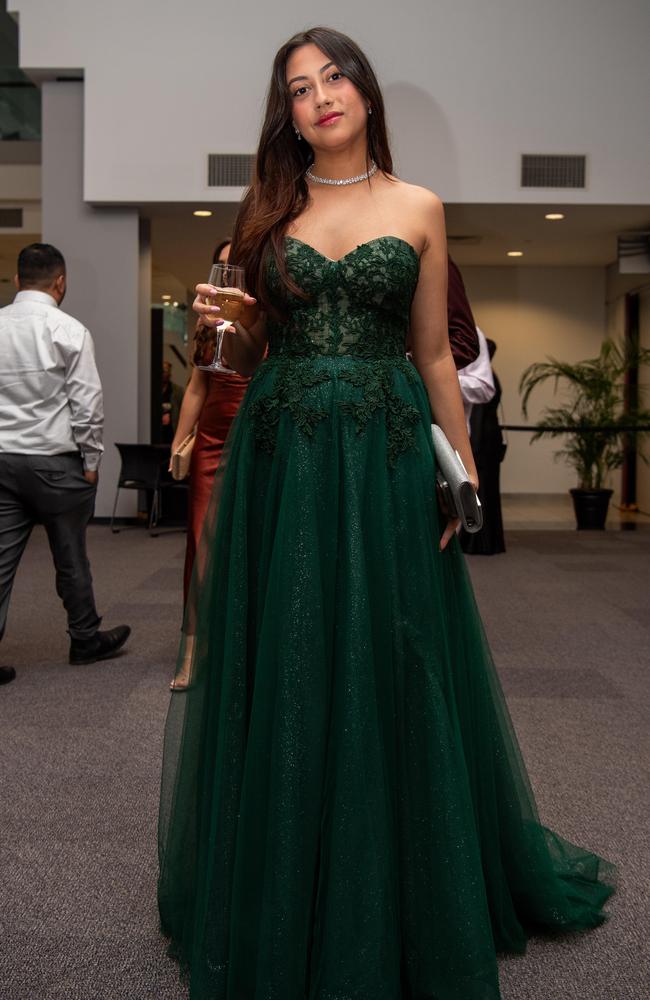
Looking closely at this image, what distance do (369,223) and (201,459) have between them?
2.23m

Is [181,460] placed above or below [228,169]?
below

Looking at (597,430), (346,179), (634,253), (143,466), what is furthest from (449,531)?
(634,253)

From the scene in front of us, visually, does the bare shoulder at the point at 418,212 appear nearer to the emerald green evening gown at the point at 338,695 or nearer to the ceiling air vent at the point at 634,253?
the emerald green evening gown at the point at 338,695

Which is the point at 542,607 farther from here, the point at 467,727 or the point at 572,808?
the point at 467,727

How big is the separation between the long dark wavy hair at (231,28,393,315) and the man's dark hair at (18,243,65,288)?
2.38m

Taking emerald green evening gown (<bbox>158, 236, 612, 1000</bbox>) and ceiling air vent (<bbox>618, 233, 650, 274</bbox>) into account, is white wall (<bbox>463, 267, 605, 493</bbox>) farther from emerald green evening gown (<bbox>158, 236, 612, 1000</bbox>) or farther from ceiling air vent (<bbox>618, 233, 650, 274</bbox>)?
emerald green evening gown (<bbox>158, 236, 612, 1000</bbox>)

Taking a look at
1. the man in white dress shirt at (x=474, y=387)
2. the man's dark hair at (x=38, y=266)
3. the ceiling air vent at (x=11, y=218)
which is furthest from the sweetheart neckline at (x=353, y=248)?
the ceiling air vent at (x=11, y=218)

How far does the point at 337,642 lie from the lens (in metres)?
1.68

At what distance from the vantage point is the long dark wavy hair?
1780 mm

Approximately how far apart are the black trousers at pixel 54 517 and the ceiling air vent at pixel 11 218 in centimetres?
820

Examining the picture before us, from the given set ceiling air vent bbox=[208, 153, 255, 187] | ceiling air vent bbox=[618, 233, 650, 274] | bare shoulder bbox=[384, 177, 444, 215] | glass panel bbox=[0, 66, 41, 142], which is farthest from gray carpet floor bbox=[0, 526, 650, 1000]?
glass panel bbox=[0, 66, 41, 142]

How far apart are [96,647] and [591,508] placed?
261 inches

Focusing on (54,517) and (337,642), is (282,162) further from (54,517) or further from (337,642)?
(54,517)

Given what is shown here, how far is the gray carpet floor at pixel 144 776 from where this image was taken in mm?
1881
